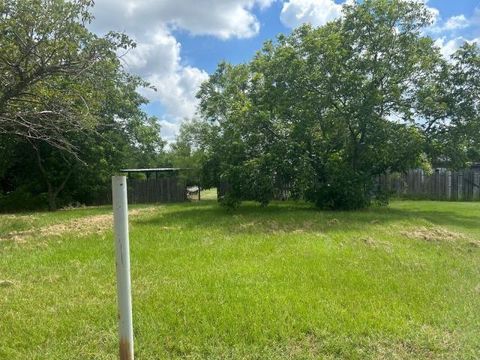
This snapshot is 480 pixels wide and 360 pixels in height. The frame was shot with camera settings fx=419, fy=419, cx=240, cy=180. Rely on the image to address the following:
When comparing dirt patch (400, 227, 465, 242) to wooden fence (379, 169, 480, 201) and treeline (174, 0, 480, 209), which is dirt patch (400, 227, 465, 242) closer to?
treeline (174, 0, 480, 209)

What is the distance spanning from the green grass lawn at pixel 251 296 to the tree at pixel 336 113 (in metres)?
4.52

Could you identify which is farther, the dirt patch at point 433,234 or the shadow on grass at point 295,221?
the shadow on grass at point 295,221

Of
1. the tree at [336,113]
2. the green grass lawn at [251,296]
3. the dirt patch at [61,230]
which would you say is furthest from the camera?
the tree at [336,113]

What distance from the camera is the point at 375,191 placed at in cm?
1423

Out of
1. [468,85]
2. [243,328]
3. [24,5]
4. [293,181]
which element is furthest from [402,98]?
[243,328]

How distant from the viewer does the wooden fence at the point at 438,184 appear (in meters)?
19.5

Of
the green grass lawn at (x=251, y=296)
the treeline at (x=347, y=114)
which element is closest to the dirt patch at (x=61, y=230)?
the green grass lawn at (x=251, y=296)

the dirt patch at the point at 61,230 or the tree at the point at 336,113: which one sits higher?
the tree at the point at 336,113

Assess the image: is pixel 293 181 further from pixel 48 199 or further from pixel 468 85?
pixel 48 199

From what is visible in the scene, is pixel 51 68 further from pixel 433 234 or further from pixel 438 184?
pixel 438 184

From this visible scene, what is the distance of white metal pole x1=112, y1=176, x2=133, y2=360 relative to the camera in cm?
244

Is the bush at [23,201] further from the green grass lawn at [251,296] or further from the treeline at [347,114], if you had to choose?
the green grass lawn at [251,296]

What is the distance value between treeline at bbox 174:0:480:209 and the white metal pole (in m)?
9.94

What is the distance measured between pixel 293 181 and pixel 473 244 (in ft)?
20.0
